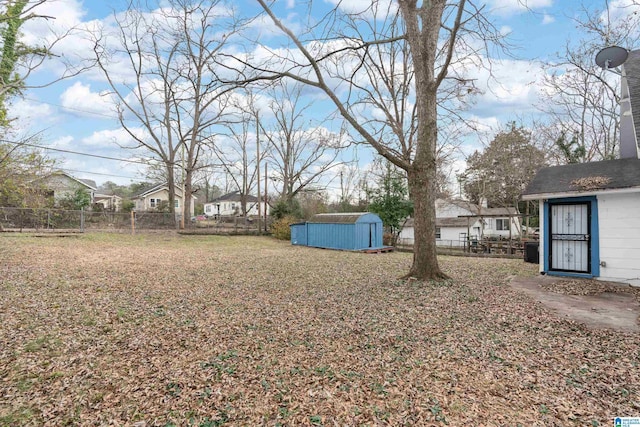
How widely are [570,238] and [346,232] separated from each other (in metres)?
→ 8.85

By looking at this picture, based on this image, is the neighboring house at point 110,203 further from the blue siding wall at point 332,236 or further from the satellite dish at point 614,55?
the satellite dish at point 614,55

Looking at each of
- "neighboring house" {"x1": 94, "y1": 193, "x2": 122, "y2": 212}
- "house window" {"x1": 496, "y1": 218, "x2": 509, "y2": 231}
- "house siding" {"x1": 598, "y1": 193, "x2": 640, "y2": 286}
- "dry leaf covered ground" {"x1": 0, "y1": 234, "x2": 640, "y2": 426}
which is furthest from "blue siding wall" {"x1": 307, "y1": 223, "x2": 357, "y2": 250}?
"neighboring house" {"x1": 94, "y1": 193, "x2": 122, "y2": 212}

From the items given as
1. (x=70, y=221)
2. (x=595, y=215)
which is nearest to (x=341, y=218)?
(x=595, y=215)

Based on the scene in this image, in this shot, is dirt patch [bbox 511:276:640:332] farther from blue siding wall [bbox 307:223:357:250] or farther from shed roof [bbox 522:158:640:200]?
blue siding wall [bbox 307:223:357:250]

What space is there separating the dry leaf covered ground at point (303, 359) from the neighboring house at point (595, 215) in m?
2.77

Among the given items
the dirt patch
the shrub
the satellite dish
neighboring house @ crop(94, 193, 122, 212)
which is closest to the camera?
the dirt patch

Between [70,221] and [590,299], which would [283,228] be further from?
[590,299]

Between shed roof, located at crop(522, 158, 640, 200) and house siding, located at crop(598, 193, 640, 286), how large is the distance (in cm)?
31

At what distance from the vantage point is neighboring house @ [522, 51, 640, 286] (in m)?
6.49

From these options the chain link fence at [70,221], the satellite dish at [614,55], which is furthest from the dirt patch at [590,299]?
the chain link fence at [70,221]

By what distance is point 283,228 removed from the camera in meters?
20.2

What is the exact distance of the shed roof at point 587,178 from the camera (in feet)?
21.6

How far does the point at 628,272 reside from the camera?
257 inches

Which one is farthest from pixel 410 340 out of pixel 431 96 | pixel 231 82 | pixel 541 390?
pixel 231 82
